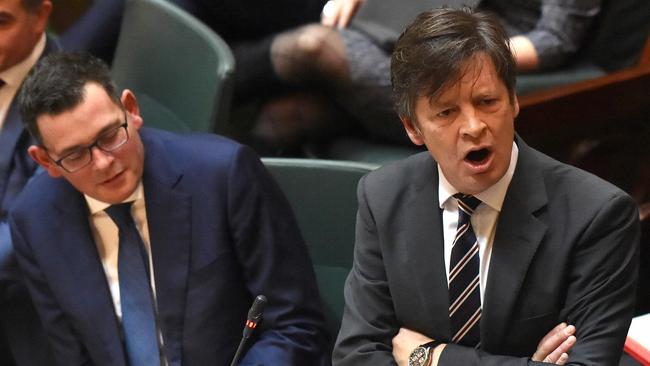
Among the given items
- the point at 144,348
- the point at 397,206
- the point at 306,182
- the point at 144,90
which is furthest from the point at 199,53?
the point at 397,206

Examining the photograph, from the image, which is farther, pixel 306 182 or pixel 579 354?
pixel 306 182

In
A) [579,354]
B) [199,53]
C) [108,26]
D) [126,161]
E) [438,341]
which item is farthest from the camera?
[108,26]

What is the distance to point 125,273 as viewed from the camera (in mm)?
2232

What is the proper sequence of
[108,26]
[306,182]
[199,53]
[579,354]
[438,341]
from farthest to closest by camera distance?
[108,26] < [199,53] < [306,182] < [438,341] < [579,354]

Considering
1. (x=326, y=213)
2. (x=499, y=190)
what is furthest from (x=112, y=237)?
(x=499, y=190)

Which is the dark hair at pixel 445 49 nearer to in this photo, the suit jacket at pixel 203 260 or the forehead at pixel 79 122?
the suit jacket at pixel 203 260

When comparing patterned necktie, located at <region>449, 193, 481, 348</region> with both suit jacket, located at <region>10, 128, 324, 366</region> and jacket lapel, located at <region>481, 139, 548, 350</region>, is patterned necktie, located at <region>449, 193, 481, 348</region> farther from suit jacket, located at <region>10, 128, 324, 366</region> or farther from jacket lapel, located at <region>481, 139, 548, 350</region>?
suit jacket, located at <region>10, 128, 324, 366</region>

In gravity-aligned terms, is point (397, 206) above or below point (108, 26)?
above

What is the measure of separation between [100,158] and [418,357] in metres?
0.77

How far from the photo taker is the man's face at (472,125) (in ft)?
5.27

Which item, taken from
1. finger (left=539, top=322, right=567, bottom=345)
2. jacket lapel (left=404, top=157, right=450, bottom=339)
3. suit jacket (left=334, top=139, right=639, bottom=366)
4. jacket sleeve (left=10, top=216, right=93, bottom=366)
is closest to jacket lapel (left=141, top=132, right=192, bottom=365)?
jacket sleeve (left=10, top=216, right=93, bottom=366)

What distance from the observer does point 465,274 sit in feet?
5.77

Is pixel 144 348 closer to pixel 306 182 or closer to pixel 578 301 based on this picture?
pixel 306 182

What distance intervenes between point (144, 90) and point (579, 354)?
5.42ft
